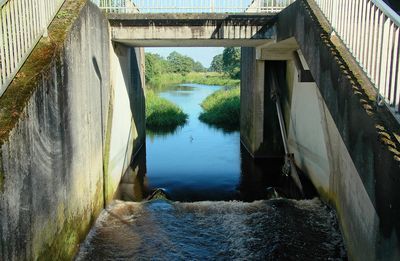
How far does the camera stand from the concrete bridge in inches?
193

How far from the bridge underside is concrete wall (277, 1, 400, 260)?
2.74 ft

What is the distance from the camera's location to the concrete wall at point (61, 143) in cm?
501

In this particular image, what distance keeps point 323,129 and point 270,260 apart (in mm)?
4249

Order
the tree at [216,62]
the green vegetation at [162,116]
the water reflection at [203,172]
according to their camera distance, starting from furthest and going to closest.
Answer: the tree at [216,62] < the green vegetation at [162,116] < the water reflection at [203,172]

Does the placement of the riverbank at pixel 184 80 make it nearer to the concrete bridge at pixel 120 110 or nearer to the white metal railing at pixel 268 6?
the white metal railing at pixel 268 6

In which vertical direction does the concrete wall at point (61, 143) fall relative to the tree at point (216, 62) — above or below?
below

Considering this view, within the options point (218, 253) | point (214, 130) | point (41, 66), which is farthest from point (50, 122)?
point (214, 130)

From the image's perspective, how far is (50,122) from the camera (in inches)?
253

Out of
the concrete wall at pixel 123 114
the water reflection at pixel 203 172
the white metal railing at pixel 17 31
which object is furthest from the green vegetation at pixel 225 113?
the white metal railing at pixel 17 31

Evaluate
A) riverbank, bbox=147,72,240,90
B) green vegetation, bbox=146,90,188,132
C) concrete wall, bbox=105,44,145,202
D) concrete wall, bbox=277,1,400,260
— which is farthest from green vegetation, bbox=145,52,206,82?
concrete wall, bbox=277,1,400,260

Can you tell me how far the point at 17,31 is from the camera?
613 cm

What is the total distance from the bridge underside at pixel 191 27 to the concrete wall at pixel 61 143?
2.47 feet

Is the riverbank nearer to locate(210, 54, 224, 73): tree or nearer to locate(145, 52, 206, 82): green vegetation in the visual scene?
locate(145, 52, 206, 82): green vegetation

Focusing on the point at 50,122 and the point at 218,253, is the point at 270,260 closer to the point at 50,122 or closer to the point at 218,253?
the point at 218,253
